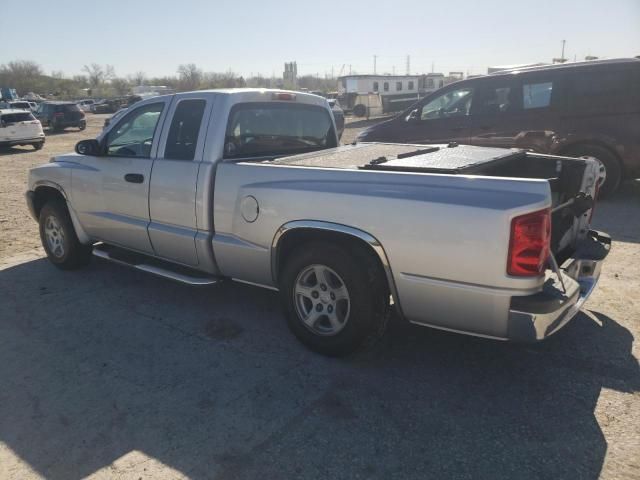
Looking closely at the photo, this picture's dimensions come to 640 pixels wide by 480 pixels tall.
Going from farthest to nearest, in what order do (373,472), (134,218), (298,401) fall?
(134,218), (298,401), (373,472)

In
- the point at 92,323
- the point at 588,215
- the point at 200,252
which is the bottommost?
the point at 92,323

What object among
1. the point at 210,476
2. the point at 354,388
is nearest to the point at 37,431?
the point at 210,476

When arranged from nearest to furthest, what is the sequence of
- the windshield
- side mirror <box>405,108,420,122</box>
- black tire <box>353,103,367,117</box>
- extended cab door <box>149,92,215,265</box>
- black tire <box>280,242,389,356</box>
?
black tire <box>280,242,389,356</box>, extended cab door <box>149,92,215,265</box>, the windshield, side mirror <box>405,108,420,122</box>, black tire <box>353,103,367,117</box>

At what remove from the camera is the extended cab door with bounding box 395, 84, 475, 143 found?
860 centimetres

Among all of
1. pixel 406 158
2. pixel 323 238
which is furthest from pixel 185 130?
pixel 406 158

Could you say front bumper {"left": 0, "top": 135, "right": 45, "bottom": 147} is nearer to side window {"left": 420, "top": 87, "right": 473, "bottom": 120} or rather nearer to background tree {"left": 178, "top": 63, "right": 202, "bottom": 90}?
side window {"left": 420, "top": 87, "right": 473, "bottom": 120}

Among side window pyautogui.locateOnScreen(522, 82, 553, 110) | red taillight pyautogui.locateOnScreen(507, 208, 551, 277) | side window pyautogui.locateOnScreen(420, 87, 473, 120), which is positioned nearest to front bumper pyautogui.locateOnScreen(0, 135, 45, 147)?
side window pyautogui.locateOnScreen(420, 87, 473, 120)

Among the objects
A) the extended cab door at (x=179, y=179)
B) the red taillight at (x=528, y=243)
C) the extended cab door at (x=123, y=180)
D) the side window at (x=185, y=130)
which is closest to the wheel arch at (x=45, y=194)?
the extended cab door at (x=123, y=180)

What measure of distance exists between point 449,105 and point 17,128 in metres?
16.8

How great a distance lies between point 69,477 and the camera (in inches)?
100

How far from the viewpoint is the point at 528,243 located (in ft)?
8.77

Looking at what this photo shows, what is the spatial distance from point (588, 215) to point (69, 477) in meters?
3.83

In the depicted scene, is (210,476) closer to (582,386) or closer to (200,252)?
(200,252)

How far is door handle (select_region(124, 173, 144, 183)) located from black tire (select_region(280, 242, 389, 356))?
5.79 ft
